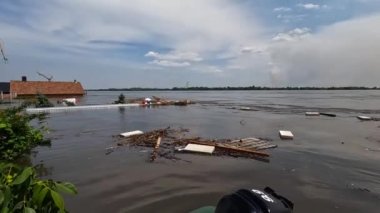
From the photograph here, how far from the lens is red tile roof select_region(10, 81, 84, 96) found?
58.2 metres

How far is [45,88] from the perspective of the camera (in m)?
62.4

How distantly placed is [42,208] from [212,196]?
6242mm

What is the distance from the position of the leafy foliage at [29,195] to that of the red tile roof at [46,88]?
57419 mm

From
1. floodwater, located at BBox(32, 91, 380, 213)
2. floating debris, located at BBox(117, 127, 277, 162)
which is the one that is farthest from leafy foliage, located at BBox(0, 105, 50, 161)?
floating debris, located at BBox(117, 127, 277, 162)

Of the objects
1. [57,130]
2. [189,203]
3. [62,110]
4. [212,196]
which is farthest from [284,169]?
[62,110]

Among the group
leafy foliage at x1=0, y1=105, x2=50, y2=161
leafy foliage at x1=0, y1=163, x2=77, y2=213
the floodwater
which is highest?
leafy foliage at x1=0, y1=163, x2=77, y2=213

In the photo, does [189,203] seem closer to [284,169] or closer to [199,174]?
[199,174]

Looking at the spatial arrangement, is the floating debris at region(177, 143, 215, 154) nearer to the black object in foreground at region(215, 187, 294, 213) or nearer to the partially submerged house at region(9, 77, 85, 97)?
the black object in foreground at region(215, 187, 294, 213)

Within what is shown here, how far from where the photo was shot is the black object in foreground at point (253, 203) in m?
3.29

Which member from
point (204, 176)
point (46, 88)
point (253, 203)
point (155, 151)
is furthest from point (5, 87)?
point (253, 203)

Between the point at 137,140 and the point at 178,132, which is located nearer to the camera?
the point at 137,140

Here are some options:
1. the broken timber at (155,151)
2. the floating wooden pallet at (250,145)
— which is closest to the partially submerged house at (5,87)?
the broken timber at (155,151)

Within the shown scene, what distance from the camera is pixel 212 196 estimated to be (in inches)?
303

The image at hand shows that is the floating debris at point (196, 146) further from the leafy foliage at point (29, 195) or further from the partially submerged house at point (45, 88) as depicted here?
the partially submerged house at point (45, 88)
